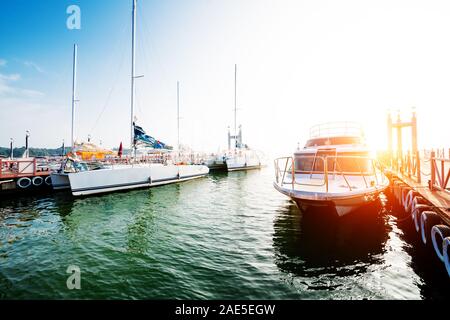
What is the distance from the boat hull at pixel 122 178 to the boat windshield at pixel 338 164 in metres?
13.5

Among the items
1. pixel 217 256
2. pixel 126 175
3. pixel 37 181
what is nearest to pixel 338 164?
pixel 217 256

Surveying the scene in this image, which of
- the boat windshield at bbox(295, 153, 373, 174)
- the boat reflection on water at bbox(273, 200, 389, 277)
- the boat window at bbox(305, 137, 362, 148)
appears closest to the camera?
the boat reflection on water at bbox(273, 200, 389, 277)

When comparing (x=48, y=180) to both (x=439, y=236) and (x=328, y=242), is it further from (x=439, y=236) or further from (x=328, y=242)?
(x=439, y=236)

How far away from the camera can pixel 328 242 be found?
7.27 metres

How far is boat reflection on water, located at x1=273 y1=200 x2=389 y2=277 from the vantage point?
5.82 metres

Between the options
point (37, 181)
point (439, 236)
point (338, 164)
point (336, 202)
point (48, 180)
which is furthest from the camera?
point (48, 180)

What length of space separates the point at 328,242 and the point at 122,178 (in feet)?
51.9

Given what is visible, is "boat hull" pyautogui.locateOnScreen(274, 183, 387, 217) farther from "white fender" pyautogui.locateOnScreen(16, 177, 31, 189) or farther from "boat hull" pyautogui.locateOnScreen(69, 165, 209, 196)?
"white fender" pyautogui.locateOnScreen(16, 177, 31, 189)

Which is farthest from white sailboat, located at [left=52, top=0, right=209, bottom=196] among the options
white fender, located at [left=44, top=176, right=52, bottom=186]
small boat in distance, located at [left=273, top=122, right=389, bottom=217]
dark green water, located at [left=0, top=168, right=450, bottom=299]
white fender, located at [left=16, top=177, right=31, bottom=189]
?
small boat in distance, located at [left=273, top=122, right=389, bottom=217]

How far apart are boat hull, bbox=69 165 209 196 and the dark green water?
406 centimetres

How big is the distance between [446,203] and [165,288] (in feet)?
27.7

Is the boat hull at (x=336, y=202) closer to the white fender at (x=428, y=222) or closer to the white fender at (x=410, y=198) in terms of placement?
the white fender at (x=410, y=198)
